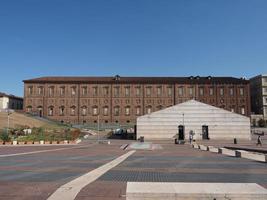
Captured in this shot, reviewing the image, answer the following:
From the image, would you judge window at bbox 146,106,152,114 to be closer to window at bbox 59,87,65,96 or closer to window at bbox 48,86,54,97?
window at bbox 59,87,65,96

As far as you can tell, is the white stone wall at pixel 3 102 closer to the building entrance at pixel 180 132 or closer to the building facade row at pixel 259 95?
the building entrance at pixel 180 132

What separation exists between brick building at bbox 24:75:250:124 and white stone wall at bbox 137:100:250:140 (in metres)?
47.2

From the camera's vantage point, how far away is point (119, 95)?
4643 inches

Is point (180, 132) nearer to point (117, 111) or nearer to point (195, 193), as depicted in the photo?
point (117, 111)

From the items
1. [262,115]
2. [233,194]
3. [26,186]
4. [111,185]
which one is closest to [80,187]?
[111,185]

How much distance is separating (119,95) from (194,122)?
5171 cm

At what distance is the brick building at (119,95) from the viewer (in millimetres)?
115938

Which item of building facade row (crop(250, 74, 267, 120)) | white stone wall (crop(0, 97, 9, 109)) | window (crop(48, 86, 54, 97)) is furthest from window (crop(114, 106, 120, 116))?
building facade row (crop(250, 74, 267, 120))

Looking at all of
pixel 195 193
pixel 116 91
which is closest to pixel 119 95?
pixel 116 91

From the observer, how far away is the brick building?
116 m

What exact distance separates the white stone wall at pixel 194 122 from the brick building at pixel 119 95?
47158 mm

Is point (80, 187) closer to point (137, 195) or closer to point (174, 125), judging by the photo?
point (137, 195)

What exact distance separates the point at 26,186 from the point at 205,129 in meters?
62.7

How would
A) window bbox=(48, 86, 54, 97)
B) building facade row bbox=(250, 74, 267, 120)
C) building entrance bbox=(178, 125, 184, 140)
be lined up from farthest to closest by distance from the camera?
building facade row bbox=(250, 74, 267, 120), window bbox=(48, 86, 54, 97), building entrance bbox=(178, 125, 184, 140)
